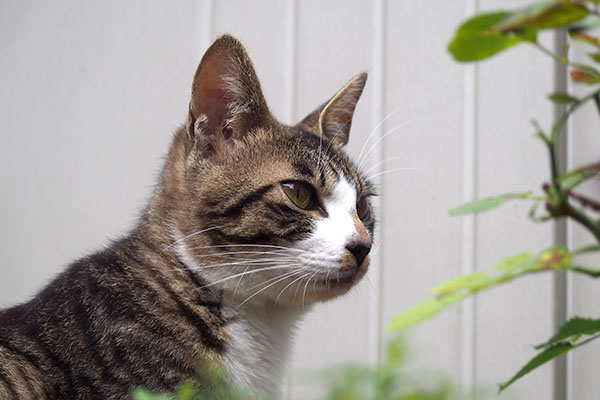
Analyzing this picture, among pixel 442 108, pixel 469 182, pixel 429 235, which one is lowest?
pixel 429 235

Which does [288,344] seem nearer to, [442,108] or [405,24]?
[442,108]

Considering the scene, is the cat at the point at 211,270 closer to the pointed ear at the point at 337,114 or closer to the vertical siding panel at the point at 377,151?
the pointed ear at the point at 337,114

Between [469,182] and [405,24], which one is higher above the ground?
[405,24]

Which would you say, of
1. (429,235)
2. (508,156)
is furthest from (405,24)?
(429,235)

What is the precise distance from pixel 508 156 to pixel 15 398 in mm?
1441

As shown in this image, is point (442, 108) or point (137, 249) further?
point (442, 108)

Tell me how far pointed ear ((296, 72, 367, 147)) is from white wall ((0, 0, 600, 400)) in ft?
1.54

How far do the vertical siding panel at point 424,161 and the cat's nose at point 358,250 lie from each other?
0.81m

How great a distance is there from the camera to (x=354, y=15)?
73.0 inches

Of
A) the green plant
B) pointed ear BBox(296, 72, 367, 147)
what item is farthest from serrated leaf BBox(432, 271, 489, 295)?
pointed ear BBox(296, 72, 367, 147)

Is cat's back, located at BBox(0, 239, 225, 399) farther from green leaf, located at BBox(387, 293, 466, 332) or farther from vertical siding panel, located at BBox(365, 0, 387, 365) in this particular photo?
vertical siding panel, located at BBox(365, 0, 387, 365)

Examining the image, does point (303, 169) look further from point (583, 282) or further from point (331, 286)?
point (583, 282)

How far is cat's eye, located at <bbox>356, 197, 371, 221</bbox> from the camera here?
4.09 ft

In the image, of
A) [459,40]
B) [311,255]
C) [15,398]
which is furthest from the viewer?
[311,255]
